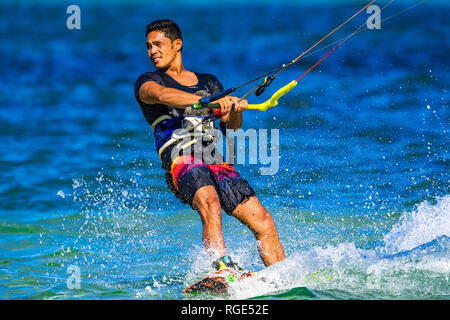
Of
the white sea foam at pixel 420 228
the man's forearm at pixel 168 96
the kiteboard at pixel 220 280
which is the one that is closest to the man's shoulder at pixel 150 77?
the man's forearm at pixel 168 96

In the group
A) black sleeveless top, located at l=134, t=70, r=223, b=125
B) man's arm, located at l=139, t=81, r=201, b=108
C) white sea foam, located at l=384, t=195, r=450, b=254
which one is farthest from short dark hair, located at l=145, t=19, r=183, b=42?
white sea foam, located at l=384, t=195, r=450, b=254

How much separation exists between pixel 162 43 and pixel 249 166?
15.6ft

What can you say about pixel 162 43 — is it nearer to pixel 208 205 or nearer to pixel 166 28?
pixel 166 28

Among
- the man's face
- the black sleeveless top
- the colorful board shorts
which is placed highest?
the man's face

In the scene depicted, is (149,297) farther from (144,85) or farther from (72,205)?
(72,205)

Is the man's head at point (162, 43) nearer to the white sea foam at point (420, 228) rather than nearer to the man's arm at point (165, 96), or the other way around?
the man's arm at point (165, 96)

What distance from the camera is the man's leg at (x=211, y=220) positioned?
4.81 meters

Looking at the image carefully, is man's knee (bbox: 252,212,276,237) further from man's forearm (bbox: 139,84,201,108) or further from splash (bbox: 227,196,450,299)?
man's forearm (bbox: 139,84,201,108)

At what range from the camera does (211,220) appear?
486 cm

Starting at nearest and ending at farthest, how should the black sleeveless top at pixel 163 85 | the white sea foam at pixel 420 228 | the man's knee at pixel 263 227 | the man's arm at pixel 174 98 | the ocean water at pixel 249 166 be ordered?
the man's arm at pixel 174 98 → the man's knee at pixel 263 227 → the black sleeveless top at pixel 163 85 → the ocean water at pixel 249 166 → the white sea foam at pixel 420 228

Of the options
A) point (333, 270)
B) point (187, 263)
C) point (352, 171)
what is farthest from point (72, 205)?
point (333, 270)

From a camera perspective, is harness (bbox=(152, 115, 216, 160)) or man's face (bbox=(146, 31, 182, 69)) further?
man's face (bbox=(146, 31, 182, 69))

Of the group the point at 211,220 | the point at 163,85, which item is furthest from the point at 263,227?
the point at 163,85

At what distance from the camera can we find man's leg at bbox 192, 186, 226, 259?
481 centimetres
